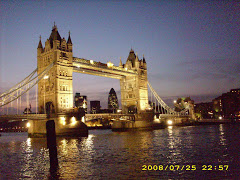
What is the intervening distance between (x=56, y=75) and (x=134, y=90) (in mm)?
24234

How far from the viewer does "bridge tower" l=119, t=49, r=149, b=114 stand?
196ft

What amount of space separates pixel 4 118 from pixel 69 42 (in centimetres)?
1780

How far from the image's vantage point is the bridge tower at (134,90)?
59.7 meters

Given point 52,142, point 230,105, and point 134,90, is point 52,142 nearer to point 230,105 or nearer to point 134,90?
point 134,90

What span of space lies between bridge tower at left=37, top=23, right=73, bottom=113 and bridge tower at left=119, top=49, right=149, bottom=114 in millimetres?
19771

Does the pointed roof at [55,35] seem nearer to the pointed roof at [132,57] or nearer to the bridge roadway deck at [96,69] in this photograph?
the bridge roadway deck at [96,69]

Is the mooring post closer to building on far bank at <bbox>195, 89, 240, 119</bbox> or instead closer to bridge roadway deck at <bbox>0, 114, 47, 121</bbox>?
bridge roadway deck at <bbox>0, 114, 47, 121</bbox>

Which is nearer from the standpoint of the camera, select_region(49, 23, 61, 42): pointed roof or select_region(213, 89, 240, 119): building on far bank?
select_region(49, 23, 61, 42): pointed roof

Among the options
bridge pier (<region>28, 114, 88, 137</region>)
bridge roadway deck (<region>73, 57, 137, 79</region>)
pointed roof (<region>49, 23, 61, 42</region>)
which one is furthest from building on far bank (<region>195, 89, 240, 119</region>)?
pointed roof (<region>49, 23, 61, 42</region>)

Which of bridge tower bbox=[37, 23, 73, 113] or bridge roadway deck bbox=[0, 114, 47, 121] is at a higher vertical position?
bridge tower bbox=[37, 23, 73, 113]

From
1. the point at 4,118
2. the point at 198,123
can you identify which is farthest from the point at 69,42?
the point at 198,123

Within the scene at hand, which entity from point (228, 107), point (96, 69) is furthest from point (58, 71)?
point (228, 107)

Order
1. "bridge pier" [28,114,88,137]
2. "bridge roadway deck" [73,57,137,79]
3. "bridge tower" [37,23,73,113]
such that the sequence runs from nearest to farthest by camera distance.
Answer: "bridge pier" [28,114,88,137]
"bridge tower" [37,23,73,113]
"bridge roadway deck" [73,57,137,79]

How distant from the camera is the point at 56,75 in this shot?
40.5m
